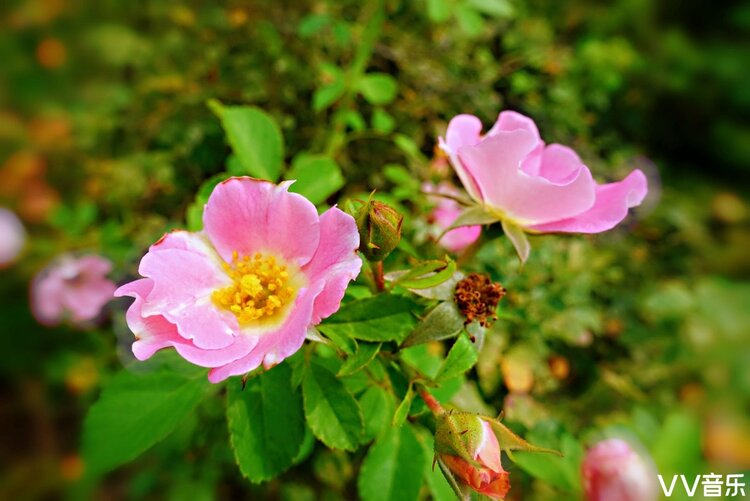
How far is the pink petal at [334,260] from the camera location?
43 cm

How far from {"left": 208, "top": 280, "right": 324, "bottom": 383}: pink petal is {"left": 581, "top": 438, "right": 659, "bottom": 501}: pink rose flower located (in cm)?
42

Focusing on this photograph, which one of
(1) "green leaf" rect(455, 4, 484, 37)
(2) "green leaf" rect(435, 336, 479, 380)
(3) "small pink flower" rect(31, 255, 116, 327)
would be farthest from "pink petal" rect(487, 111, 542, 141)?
(3) "small pink flower" rect(31, 255, 116, 327)

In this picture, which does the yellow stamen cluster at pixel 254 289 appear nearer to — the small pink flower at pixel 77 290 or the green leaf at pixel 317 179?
the green leaf at pixel 317 179

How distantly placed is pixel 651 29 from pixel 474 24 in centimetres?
199

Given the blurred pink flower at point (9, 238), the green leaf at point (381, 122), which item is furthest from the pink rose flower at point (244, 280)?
the blurred pink flower at point (9, 238)

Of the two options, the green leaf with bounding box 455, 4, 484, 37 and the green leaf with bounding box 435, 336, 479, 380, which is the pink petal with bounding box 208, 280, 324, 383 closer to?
the green leaf with bounding box 435, 336, 479, 380

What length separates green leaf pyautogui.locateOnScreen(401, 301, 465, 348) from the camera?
18.8 inches

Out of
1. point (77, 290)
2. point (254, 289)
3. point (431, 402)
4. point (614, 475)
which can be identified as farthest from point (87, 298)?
point (614, 475)

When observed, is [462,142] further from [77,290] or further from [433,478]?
[77,290]

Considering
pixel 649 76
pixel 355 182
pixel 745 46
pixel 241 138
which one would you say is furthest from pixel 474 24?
pixel 745 46

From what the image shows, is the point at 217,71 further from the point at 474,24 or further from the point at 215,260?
the point at 215,260

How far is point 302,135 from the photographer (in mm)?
965

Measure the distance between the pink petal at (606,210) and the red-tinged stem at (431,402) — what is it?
18 cm

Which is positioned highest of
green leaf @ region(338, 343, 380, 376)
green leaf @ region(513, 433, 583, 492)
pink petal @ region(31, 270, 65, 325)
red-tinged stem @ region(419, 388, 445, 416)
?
green leaf @ region(338, 343, 380, 376)
